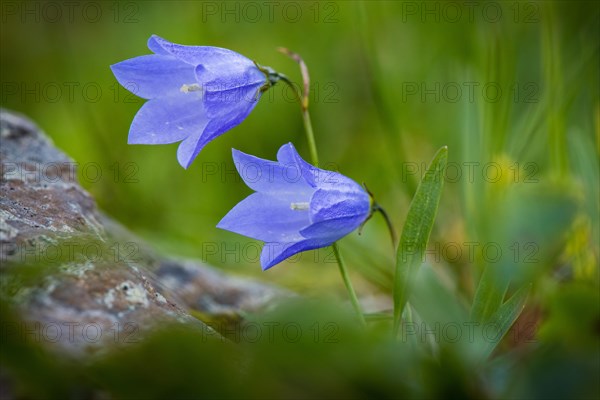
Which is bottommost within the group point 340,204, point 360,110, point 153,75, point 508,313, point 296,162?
point 360,110

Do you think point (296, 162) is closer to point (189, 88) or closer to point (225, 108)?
point (225, 108)

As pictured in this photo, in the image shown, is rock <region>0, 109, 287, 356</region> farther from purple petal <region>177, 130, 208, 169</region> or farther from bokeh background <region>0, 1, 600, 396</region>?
bokeh background <region>0, 1, 600, 396</region>

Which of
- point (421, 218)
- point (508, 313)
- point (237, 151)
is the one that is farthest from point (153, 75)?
point (508, 313)

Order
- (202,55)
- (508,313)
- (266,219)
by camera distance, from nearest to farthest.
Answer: (508,313)
(266,219)
(202,55)

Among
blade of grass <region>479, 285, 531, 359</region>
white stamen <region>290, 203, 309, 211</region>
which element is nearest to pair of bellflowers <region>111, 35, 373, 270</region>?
white stamen <region>290, 203, 309, 211</region>

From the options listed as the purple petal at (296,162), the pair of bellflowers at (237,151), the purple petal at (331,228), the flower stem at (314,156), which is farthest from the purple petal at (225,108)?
the purple petal at (331,228)

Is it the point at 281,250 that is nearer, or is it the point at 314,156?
the point at 281,250

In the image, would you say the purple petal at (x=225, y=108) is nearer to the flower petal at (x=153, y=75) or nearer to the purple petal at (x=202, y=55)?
the purple petal at (x=202, y=55)
